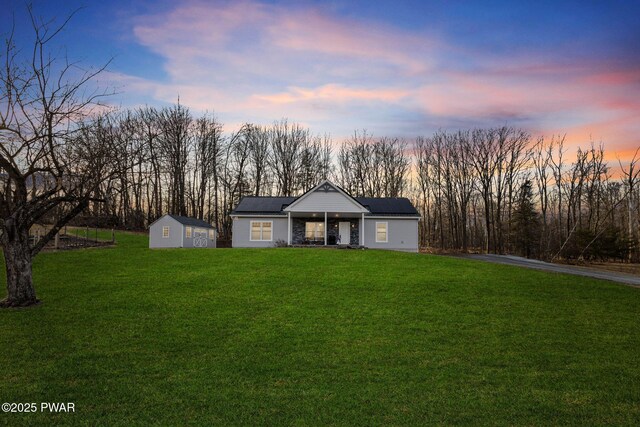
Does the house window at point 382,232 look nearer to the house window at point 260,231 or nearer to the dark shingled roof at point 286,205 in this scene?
the dark shingled roof at point 286,205

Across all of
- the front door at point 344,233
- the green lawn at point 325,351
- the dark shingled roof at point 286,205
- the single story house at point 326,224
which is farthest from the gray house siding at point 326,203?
the green lawn at point 325,351

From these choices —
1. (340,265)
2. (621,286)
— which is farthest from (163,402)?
(621,286)

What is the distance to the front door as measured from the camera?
30234 millimetres

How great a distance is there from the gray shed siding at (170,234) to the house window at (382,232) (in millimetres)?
15792

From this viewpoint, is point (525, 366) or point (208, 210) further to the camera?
point (208, 210)

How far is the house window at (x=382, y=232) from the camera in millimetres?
30078

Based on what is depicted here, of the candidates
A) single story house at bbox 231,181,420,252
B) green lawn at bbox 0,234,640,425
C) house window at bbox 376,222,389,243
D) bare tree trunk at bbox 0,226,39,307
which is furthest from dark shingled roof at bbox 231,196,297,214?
bare tree trunk at bbox 0,226,39,307

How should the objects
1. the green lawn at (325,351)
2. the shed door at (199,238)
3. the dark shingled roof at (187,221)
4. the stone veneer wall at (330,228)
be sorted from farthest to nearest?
the shed door at (199,238) < the dark shingled roof at (187,221) < the stone veneer wall at (330,228) < the green lawn at (325,351)

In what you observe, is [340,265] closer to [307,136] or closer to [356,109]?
[356,109]

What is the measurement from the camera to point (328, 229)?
30.5 metres

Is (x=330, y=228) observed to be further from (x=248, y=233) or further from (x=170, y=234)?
(x=170, y=234)

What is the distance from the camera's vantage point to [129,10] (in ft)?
48.2

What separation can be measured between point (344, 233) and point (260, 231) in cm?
646

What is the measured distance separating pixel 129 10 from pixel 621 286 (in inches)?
824
